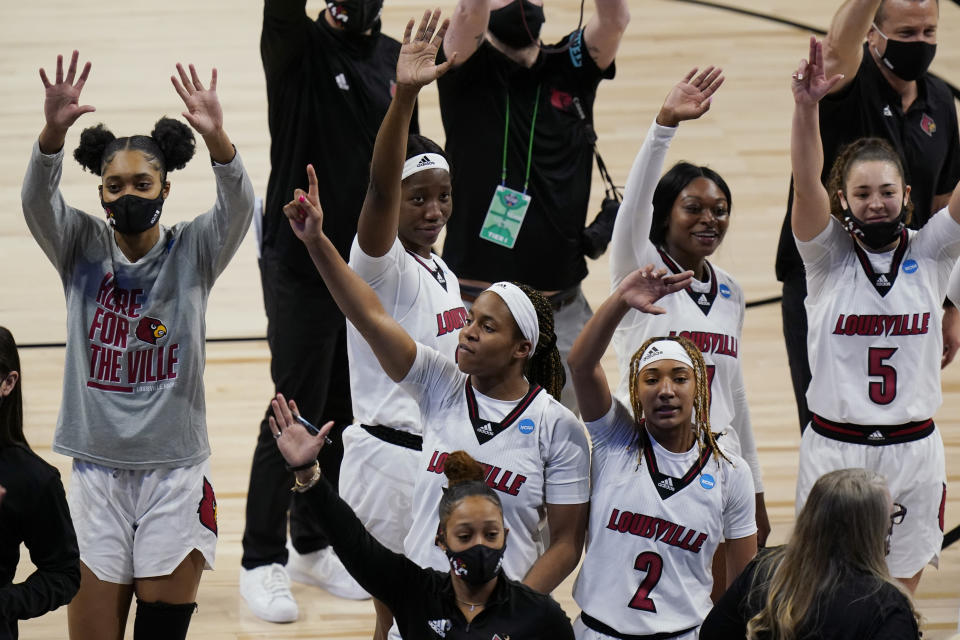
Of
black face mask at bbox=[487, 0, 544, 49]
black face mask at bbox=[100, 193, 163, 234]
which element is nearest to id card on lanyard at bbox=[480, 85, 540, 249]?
black face mask at bbox=[487, 0, 544, 49]

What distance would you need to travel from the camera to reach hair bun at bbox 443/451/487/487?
3486 mm

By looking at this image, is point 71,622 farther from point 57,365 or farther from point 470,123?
point 57,365

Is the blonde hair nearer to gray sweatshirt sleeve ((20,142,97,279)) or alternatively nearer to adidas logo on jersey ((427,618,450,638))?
adidas logo on jersey ((427,618,450,638))

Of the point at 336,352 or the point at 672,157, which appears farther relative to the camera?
the point at 672,157

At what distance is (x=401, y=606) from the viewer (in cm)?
340

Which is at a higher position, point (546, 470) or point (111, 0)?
point (111, 0)

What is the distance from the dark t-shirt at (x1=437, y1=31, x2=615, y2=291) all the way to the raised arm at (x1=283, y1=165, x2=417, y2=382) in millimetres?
1260

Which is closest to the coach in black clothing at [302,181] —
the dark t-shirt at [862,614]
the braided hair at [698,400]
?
the braided hair at [698,400]

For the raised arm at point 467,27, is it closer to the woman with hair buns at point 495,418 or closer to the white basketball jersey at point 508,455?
the woman with hair buns at point 495,418

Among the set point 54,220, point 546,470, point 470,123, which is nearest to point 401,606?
point 546,470

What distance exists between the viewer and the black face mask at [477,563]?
3252mm

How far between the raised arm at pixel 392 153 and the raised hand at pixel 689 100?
67 cm

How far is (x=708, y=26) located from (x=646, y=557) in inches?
290

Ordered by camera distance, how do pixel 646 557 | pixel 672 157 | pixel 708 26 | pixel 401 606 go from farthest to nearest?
pixel 708 26, pixel 672 157, pixel 646 557, pixel 401 606
